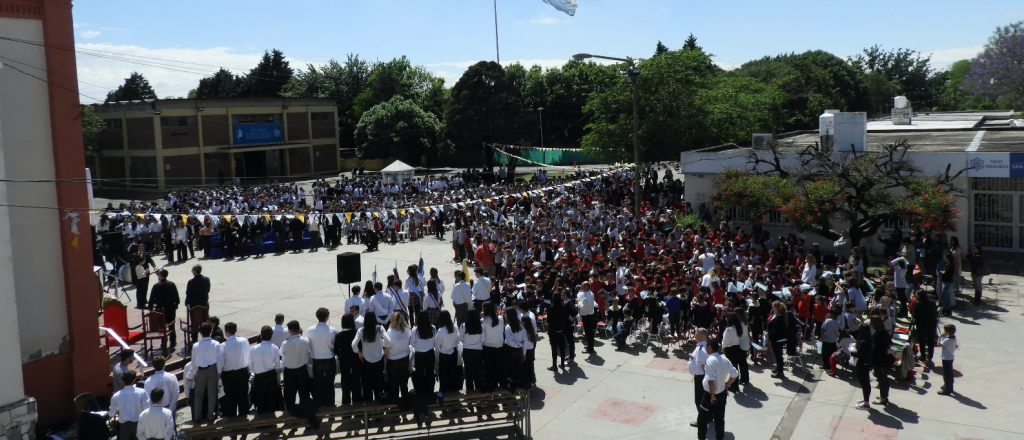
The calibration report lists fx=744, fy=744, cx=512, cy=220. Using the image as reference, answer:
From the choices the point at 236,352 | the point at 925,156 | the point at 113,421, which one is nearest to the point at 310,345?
the point at 236,352

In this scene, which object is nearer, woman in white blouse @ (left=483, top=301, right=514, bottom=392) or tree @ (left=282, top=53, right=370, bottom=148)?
woman in white blouse @ (left=483, top=301, right=514, bottom=392)

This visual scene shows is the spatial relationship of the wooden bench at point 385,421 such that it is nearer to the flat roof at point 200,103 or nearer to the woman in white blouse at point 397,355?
the woman in white blouse at point 397,355

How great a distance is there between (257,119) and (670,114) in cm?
3372

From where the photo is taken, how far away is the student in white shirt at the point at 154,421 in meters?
7.79

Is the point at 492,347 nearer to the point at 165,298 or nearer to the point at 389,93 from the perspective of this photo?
the point at 165,298

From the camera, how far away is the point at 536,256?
18.6 meters

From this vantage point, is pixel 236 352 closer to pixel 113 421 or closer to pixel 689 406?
pixel 113 421

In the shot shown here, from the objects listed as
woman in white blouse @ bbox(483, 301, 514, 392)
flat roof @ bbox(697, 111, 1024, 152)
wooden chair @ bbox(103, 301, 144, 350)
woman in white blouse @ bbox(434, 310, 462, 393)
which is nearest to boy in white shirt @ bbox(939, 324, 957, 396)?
woman in white blouse @ bbox(483, 301, 514, 392)

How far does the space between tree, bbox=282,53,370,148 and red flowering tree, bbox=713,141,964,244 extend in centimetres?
6107

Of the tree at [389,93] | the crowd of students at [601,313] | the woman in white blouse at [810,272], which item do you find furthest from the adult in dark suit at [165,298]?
the tree at [389,93]

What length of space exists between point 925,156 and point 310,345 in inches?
725

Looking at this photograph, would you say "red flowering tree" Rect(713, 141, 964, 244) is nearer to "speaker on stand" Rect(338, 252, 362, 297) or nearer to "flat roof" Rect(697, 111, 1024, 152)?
"flat roof" Rect(697, 111, 1024, 152)

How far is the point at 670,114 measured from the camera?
31.9 m

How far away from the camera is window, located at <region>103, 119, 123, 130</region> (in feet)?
161
